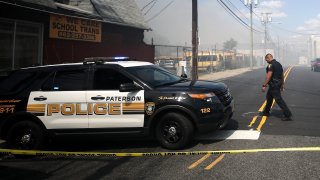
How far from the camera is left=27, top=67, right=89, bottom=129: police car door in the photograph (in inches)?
292

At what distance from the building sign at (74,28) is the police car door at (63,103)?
27.3 feet

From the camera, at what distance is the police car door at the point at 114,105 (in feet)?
23.6

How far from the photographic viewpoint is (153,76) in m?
7.93

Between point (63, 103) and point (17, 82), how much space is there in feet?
4.13

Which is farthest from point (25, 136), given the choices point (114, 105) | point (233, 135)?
point (233, 135)

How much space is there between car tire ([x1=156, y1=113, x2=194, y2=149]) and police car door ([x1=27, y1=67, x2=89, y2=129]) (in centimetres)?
152

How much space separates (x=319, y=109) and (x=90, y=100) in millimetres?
7874

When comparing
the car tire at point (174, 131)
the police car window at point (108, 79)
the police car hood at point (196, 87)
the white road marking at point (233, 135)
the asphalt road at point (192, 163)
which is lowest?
the asphalt road at point (192, 163)

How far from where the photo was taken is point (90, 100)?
290 inches

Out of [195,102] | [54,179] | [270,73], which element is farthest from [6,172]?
[270,73]

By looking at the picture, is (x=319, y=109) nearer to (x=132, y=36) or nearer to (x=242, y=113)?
(x=242, y=113)

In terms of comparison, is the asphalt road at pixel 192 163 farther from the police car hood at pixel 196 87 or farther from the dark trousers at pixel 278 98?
the police car hood at pixel 196 87

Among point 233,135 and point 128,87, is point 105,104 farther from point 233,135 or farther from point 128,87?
point 233,135

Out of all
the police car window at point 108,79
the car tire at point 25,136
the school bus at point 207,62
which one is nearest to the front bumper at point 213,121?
the police car window at point 108,79
